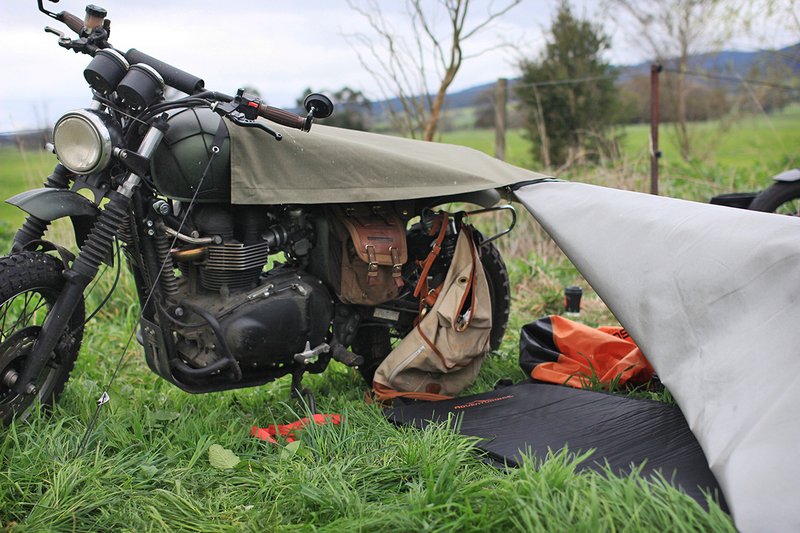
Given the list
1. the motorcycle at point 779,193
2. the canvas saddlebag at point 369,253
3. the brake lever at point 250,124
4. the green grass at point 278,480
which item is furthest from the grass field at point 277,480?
the motorcycle at point 779,193

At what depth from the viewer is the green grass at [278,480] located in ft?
6.07

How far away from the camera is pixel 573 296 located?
448 cm

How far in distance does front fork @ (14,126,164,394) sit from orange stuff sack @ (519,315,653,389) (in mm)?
1947

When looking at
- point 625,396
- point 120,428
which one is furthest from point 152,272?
point 625,396

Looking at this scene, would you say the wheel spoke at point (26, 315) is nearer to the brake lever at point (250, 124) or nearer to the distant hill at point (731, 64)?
the brake lever at point (250, 124)

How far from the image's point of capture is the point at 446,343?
3.03 metres

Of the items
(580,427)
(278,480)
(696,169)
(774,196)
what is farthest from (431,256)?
(696,169)

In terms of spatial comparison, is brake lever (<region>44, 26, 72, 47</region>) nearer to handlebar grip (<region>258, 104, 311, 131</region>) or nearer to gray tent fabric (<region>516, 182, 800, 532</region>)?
handlebar grip (<region>258, 104, 311, 131</region>)

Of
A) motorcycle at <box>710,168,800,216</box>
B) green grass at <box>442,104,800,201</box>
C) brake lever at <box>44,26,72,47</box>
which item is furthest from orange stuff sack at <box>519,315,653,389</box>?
green grass at <box>442,104,800,201</box>

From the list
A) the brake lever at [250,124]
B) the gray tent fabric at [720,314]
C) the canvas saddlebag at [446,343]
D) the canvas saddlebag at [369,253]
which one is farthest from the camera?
the canvas saddlebag at [446,343]

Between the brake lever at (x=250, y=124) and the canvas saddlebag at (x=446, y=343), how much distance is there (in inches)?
40.5

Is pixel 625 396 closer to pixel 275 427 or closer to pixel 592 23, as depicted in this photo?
pixel 275 427

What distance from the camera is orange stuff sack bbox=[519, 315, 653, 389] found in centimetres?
318

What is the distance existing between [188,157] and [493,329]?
72.4 inches
